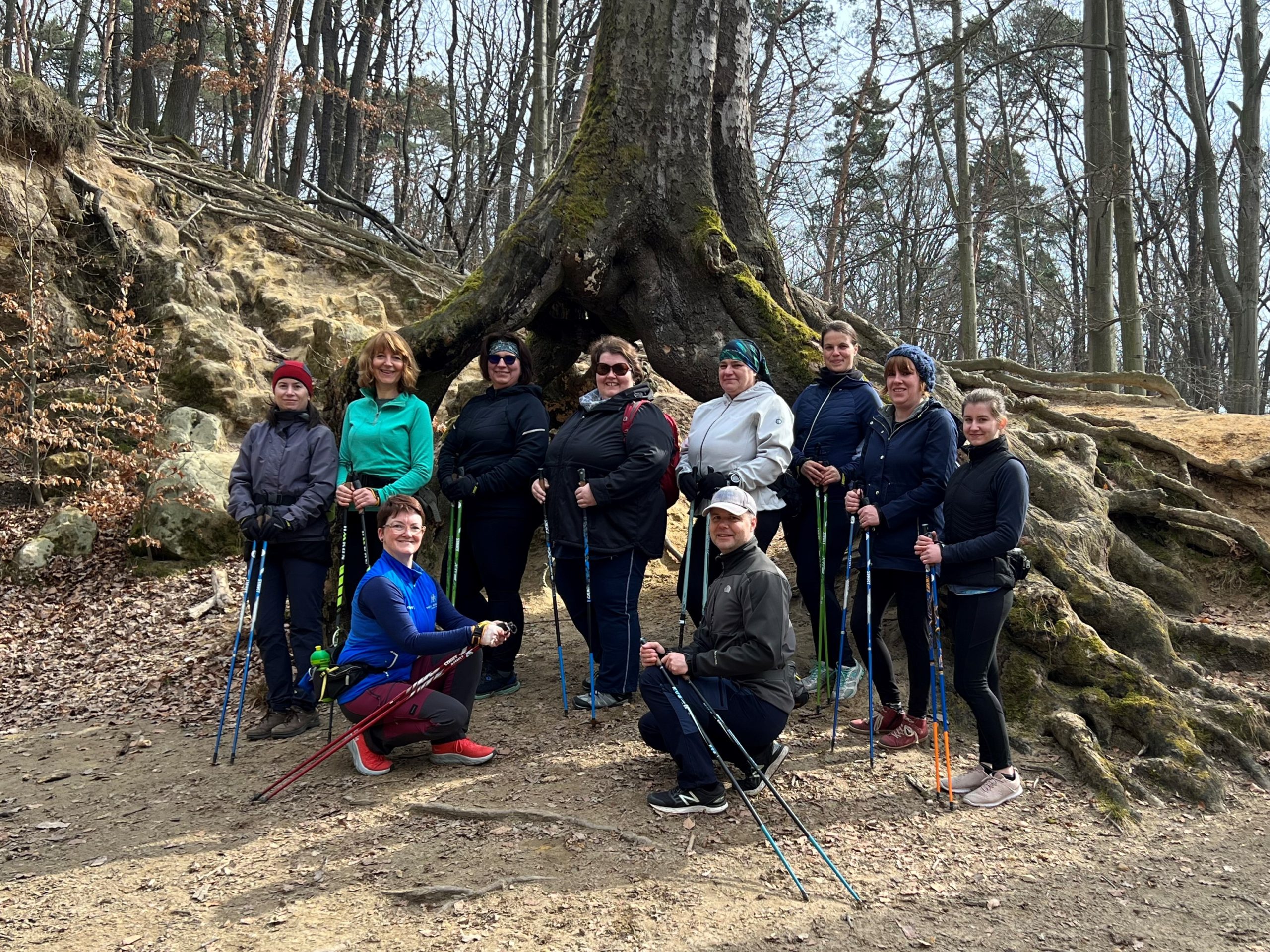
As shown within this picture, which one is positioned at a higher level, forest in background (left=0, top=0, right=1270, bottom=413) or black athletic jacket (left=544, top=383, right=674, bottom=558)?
forest in background (left=0, top=0, right=1270, bottom=413)

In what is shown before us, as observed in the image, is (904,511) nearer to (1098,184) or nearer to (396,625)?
(396,625)

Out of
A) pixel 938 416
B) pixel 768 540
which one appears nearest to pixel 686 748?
pixel 768 540

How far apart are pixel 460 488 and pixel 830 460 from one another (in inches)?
89.3

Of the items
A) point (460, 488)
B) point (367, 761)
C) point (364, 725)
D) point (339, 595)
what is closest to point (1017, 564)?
point (460, 488)

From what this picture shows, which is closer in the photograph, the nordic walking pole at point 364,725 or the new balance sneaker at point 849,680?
the nordic walking pole at point 364,725

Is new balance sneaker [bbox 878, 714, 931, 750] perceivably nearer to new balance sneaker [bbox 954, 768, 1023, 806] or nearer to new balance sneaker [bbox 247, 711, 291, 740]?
new balance sneaker [bbox 954, 768, 1023, 806]

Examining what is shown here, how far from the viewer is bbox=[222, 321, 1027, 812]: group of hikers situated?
430cm

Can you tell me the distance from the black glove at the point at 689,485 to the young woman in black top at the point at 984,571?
133 cm

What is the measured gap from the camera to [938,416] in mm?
4836

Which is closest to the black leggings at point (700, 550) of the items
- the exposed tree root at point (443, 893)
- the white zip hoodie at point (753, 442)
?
the white zip hoodie at point (753, 442)

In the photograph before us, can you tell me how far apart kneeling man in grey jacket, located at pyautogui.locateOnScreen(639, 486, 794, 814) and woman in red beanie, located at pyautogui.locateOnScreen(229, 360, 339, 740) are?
96.6 inches

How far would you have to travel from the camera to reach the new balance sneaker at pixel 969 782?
446 cm

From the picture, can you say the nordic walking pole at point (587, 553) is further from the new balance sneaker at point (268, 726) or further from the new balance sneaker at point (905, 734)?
the new balance sneaker at point (268, 726)

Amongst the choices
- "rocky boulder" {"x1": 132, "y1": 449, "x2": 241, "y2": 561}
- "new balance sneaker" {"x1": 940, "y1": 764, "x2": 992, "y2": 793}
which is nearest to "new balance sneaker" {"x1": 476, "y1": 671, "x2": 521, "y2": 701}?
"new balance sneaker" {"x1": 940, "y1": 764, "x2": 992, "y2": 793}
